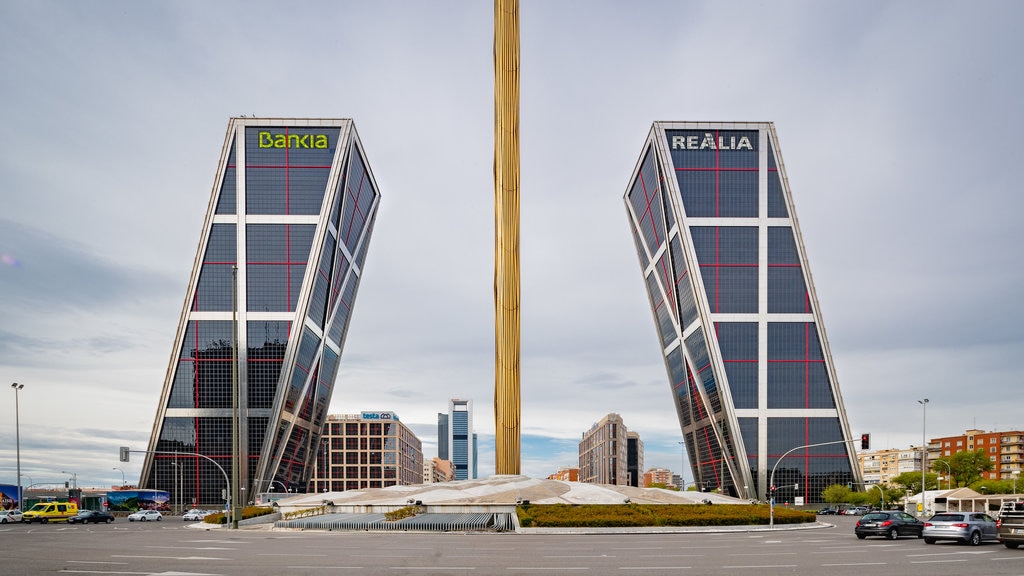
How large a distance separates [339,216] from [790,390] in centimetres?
6305

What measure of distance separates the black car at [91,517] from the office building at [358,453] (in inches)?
4236

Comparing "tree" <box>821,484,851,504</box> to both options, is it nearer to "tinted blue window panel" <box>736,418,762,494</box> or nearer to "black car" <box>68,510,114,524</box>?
"tinted blue window panel" <box>736,418,762,494</box>

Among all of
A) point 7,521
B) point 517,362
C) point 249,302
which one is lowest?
point 7,521

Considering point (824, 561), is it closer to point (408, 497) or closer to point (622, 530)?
point (622, 530)

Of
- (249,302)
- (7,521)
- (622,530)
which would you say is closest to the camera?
(622,530)

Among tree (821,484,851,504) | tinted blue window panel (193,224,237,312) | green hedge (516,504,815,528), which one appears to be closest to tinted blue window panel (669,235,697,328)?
tree (821,484,851,504)

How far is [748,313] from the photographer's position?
3848 inches

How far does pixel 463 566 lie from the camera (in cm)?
1970

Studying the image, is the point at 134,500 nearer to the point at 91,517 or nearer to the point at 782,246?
the point at 91,517

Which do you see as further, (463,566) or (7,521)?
(7,521)

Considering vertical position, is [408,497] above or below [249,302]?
below

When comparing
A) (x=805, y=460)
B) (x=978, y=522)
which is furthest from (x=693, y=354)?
(x=978, y=522)

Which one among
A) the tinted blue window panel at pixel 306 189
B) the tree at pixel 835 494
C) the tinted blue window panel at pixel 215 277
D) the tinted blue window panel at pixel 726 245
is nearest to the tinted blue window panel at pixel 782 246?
the tinted blue window panel at pixel 726 245

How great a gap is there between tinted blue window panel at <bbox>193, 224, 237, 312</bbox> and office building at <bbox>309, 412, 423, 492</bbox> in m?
79.3
